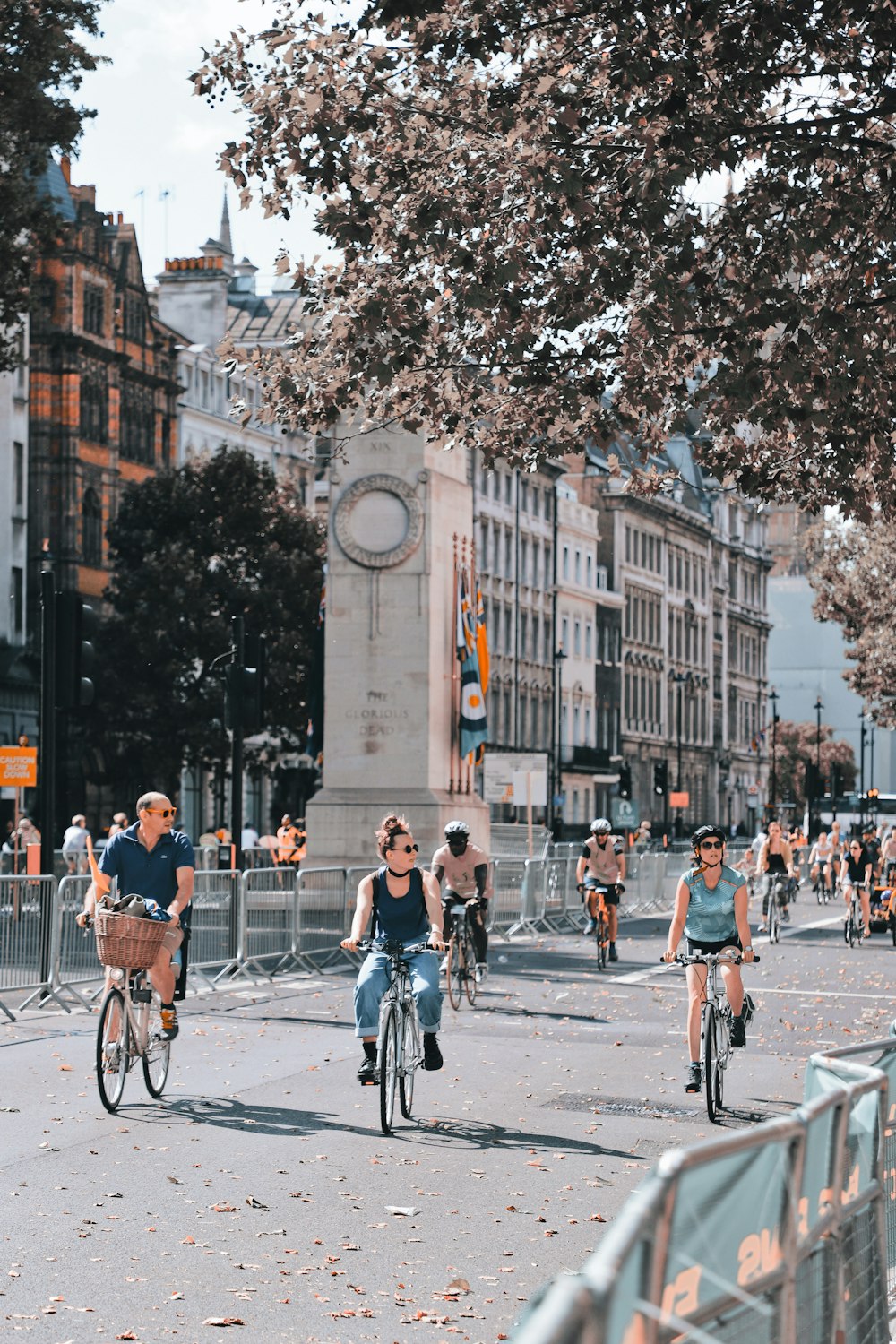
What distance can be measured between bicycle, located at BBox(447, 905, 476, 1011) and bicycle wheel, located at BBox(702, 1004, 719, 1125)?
24.1 feet

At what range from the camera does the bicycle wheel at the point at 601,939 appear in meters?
27.2

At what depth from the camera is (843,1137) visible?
555 cm

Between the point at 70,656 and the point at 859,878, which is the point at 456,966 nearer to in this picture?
the point at 70,656

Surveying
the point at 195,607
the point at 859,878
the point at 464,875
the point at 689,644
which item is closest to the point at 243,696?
the point at 464,875

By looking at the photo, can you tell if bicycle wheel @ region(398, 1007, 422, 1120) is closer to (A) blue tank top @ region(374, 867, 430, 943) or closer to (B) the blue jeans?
(B) the blue jeans

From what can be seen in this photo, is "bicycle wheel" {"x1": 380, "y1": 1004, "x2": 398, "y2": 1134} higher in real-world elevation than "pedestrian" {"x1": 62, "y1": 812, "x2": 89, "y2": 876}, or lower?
lower

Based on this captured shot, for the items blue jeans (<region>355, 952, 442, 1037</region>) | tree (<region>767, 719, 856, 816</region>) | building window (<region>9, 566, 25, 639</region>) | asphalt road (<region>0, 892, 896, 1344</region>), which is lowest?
asphalt road (<region>0, 892, 896, 1344</region>)

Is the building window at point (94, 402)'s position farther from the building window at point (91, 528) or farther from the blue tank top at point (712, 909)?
the blue tank top at point (712, 909)

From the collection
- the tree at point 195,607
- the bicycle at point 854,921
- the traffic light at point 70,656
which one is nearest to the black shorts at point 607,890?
the bicycle at point 854,921

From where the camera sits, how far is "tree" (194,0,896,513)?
44.7 feet

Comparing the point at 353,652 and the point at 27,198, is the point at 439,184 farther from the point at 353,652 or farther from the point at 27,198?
the point at 353,652

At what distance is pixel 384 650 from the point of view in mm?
35406

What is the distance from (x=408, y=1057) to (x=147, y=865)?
2.06m


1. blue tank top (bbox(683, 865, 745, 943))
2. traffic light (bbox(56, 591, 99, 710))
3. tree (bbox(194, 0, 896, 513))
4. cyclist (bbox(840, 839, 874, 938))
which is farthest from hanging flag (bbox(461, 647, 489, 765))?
blue tank top (bbox(683, 865, 745, 943))
